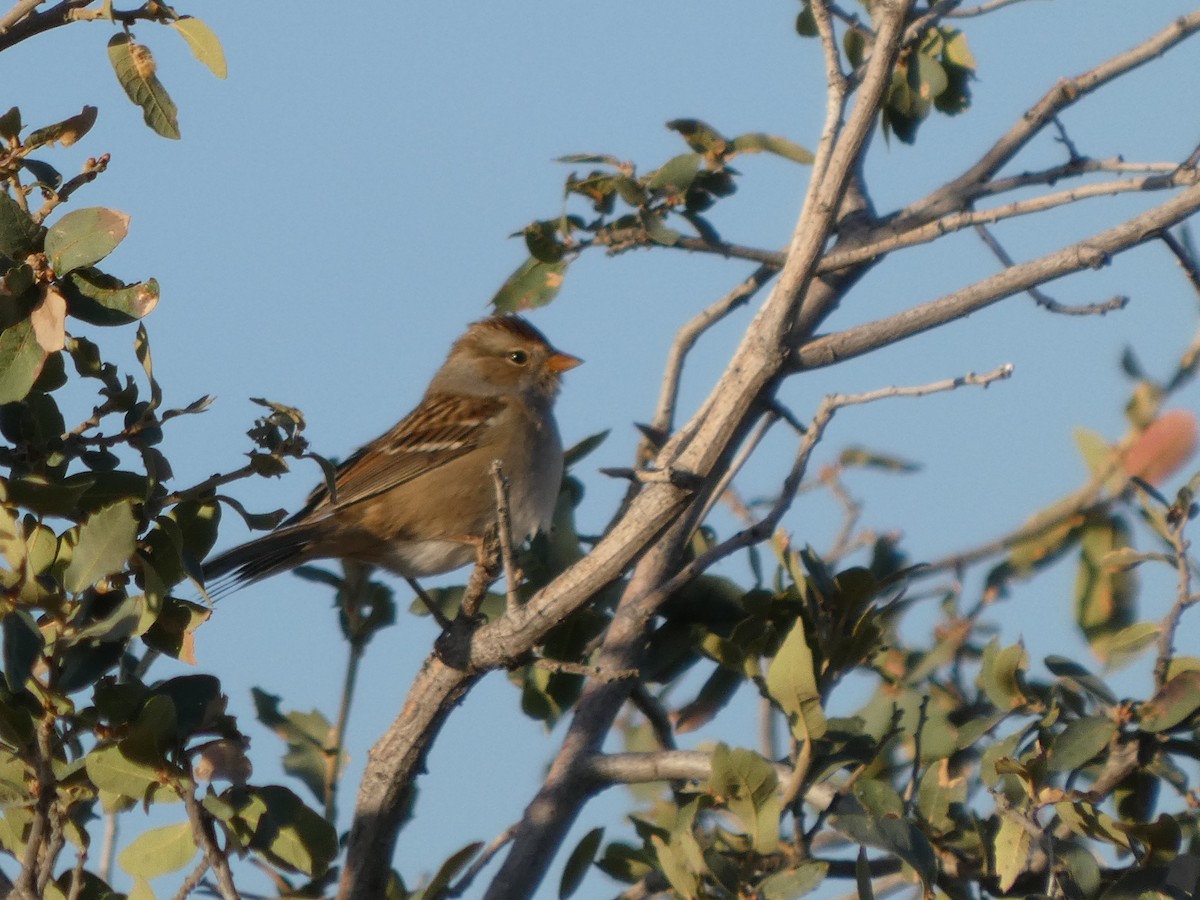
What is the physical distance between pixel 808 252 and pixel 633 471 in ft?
1.87

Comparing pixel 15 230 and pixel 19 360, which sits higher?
pixel 15 230

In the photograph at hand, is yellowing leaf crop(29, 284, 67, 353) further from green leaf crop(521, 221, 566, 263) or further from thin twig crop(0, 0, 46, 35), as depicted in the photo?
green leaf crop(521, 221, 566, 263)

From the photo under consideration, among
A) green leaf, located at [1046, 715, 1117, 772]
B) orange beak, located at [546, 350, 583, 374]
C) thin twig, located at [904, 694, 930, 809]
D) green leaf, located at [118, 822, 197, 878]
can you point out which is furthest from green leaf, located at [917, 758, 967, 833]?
orange beak, located at [546, 350, 583, 374]

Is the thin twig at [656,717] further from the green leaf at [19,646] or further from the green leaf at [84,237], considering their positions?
the green leaf at [84,237]

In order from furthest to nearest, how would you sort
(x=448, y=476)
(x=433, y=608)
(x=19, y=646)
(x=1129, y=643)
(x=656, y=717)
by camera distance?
(x=448, y=476)
(x=433, y=608)
(x=656, y=717)
(x=1129, y=643)
(x=19, y=646)

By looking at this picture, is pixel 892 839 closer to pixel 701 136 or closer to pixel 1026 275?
pixel 1026 275

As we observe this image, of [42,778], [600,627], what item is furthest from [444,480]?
[42,778]

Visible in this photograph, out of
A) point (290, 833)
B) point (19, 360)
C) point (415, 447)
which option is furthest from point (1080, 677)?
point (415, 447)

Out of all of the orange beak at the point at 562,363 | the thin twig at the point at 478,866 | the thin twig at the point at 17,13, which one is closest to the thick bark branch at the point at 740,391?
the thin twig at the point at 478,866

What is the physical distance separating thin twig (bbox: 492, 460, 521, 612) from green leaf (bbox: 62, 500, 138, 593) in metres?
0.87

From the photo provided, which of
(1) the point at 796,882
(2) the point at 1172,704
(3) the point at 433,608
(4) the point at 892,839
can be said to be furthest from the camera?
(3) the point at 433,608

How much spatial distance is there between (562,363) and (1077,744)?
3670mm

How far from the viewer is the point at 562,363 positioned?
6.29 metres

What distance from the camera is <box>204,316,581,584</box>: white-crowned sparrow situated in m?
4.91
